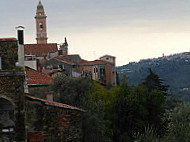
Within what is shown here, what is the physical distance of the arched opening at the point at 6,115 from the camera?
3282 centimetres

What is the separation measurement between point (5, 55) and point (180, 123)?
1264 centimetres

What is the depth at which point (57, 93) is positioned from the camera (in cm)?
4609

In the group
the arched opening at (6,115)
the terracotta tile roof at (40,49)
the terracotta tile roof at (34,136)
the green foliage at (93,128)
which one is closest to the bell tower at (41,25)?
the terracotta tile roof at (40,49)

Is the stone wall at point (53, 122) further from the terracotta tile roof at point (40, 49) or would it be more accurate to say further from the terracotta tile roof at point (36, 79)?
the terracotta tile roof at point (40, 49)

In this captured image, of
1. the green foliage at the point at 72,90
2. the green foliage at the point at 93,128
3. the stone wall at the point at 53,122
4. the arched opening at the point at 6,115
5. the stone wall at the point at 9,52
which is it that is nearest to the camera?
the arched opening at the point at 6,115

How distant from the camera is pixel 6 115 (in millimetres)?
33344

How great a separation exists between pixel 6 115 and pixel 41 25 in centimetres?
11507

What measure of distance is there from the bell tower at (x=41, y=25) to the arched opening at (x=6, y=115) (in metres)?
110

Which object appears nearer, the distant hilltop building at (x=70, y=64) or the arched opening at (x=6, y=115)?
the arched opening at (x=6, y=115)

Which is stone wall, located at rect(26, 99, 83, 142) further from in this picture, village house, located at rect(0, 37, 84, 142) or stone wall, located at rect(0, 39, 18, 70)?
stone wall, located at rect(0, 39, 18, 70)

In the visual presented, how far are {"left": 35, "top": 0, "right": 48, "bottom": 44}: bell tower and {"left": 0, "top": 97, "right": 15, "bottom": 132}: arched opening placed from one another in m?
110

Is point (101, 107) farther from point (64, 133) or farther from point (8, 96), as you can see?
point (8, 96)

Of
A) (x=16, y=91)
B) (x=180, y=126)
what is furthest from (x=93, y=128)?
(x=16, y=91)

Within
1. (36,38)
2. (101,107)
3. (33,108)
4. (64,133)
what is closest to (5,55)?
(33,108)
